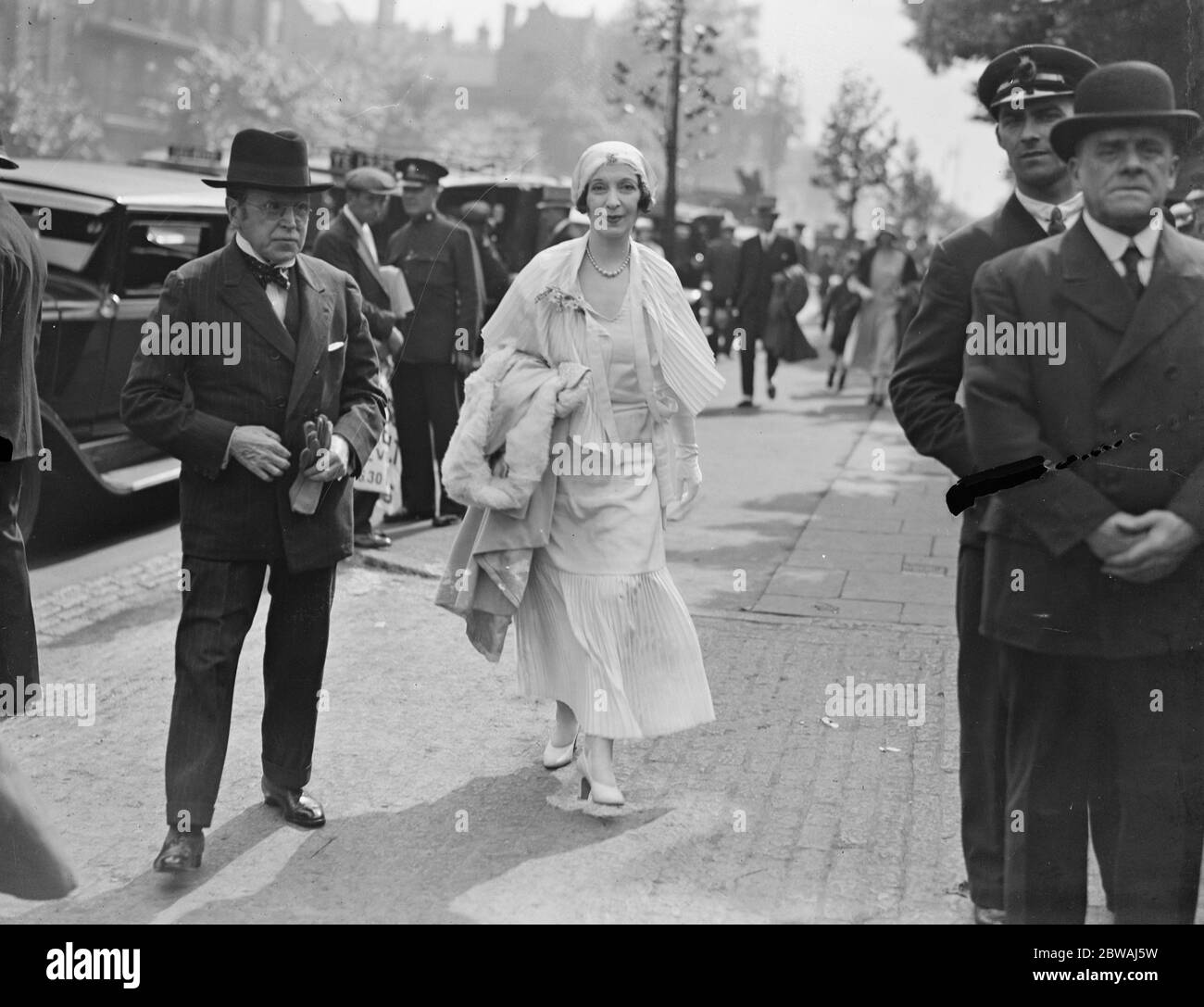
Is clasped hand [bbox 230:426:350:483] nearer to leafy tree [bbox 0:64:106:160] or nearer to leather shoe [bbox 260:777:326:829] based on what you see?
leather shoe [bbox 260:777:326:829]

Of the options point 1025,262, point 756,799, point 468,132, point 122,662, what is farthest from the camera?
point 468,132

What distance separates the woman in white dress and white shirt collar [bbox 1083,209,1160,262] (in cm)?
188

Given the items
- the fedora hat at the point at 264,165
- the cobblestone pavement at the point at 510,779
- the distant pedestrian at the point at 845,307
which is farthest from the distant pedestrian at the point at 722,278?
the fedora hat at the point at 264,165

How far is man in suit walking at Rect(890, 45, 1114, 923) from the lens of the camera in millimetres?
4137

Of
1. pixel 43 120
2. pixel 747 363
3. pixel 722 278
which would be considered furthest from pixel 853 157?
pixel 43 120

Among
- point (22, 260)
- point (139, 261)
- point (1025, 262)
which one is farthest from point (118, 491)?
point (1025, 262)

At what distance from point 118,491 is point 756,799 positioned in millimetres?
5026

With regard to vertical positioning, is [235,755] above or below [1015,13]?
below

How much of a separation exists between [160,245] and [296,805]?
18.8 ft

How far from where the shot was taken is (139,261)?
9578 millimetres

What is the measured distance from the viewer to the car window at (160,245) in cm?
949

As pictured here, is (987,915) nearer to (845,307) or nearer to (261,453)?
(261,453)
